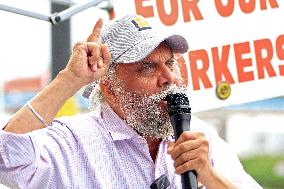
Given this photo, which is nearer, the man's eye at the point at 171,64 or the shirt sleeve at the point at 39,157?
the shirt sleeve at the point at 39,157

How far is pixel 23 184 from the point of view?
2355 millimetres

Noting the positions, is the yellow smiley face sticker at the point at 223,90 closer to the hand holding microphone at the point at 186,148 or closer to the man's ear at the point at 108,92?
the man's ear at the point at 108,92

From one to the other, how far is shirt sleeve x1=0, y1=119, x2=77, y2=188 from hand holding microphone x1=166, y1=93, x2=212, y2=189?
0.33m

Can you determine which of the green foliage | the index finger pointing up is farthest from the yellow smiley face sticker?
the green foliage

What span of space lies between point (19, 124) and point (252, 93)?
1.18 m

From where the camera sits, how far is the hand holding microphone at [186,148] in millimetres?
2256

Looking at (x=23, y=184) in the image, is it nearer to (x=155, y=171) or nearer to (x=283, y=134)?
(x=155, y=171)

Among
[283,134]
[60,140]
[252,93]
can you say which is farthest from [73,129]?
[283,134]

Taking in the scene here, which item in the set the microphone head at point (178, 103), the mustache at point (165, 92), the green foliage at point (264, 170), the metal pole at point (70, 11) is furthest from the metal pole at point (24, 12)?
the green foliage at point (264, 170)

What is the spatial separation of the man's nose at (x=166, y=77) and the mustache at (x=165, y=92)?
2 cm

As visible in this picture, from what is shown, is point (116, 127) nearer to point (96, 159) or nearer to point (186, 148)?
point (96, 159)

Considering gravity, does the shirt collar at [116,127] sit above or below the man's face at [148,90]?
below

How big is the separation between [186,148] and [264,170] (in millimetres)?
19683

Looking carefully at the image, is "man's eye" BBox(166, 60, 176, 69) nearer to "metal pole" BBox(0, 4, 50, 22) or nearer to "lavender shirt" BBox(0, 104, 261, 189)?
"lavender shirt" BBox(0, 104, 261, 189)
